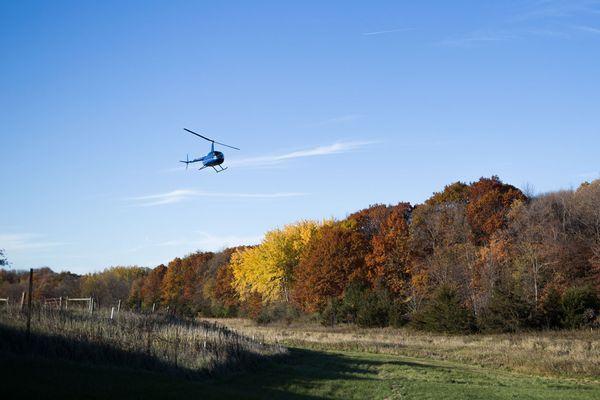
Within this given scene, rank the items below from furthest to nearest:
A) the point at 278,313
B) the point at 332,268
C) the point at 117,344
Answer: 1. the point at 278,313
2. the point at 332,268
3. the point at 117,344

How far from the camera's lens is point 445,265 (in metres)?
59.3

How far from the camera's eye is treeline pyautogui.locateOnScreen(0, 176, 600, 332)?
166 ft

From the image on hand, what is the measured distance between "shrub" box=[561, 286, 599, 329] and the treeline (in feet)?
0.31

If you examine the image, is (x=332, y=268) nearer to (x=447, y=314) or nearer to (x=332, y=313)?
(x=332, y=313)

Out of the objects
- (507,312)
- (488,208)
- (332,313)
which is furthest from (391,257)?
(507,312)

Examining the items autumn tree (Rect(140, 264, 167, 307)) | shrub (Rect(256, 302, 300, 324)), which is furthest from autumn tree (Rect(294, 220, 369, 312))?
autumn tree (Rect(140, 264, 167, 307))

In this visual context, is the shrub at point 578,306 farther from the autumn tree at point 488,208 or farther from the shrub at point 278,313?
the shrub at point 278,313

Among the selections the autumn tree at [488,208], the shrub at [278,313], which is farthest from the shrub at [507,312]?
the shrub at [278,313]

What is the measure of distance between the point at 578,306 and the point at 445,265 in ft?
47.1

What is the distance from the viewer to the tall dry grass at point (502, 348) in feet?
98.9

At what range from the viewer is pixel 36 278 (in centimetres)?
13250

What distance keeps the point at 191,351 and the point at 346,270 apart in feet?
151

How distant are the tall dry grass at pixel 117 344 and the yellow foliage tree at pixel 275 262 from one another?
52.0 metres

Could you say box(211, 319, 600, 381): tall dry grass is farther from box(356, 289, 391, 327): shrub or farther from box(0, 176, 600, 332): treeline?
box(356, 289, 391, 327): shrub
